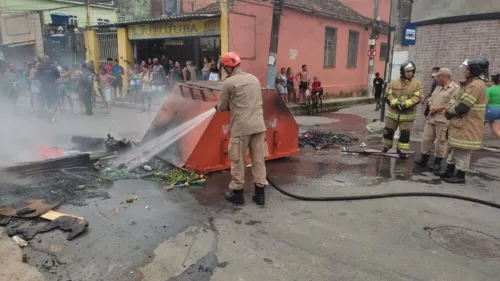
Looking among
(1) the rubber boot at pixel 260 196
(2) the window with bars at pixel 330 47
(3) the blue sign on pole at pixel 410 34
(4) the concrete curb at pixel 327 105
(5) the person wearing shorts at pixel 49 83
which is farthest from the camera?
(2) the window with bars at pixel 330 47

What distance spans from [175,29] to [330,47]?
7630 mm

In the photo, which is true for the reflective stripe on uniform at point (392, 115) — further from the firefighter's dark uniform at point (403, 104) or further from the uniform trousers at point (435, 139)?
the uniform trousers at point (435, 139)

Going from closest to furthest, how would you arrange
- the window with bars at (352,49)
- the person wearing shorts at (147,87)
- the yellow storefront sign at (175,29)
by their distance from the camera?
1. the person wearing shorts at (147,87)
2. the yellow storefront sign at (175,29)
3. the window with bars at (352,49)

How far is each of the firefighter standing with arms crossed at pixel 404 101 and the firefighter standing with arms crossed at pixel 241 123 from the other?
Result: 3.09 meters

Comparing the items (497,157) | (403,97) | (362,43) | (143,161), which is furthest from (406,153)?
(362,43)

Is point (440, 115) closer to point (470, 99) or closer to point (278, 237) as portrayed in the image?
point (470, 99)

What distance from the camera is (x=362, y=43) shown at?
20.0 m

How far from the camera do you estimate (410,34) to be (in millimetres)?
9289

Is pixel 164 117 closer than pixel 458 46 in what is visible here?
Yes

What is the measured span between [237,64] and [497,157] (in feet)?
18.7

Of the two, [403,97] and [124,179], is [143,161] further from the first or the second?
[403,97]

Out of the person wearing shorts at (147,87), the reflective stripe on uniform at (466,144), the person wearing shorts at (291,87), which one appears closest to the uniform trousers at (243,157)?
the reflective stripe on uniform at (466,144)

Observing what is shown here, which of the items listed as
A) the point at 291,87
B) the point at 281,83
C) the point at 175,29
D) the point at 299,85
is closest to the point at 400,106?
the point at 281,83

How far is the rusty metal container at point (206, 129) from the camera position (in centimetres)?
536
